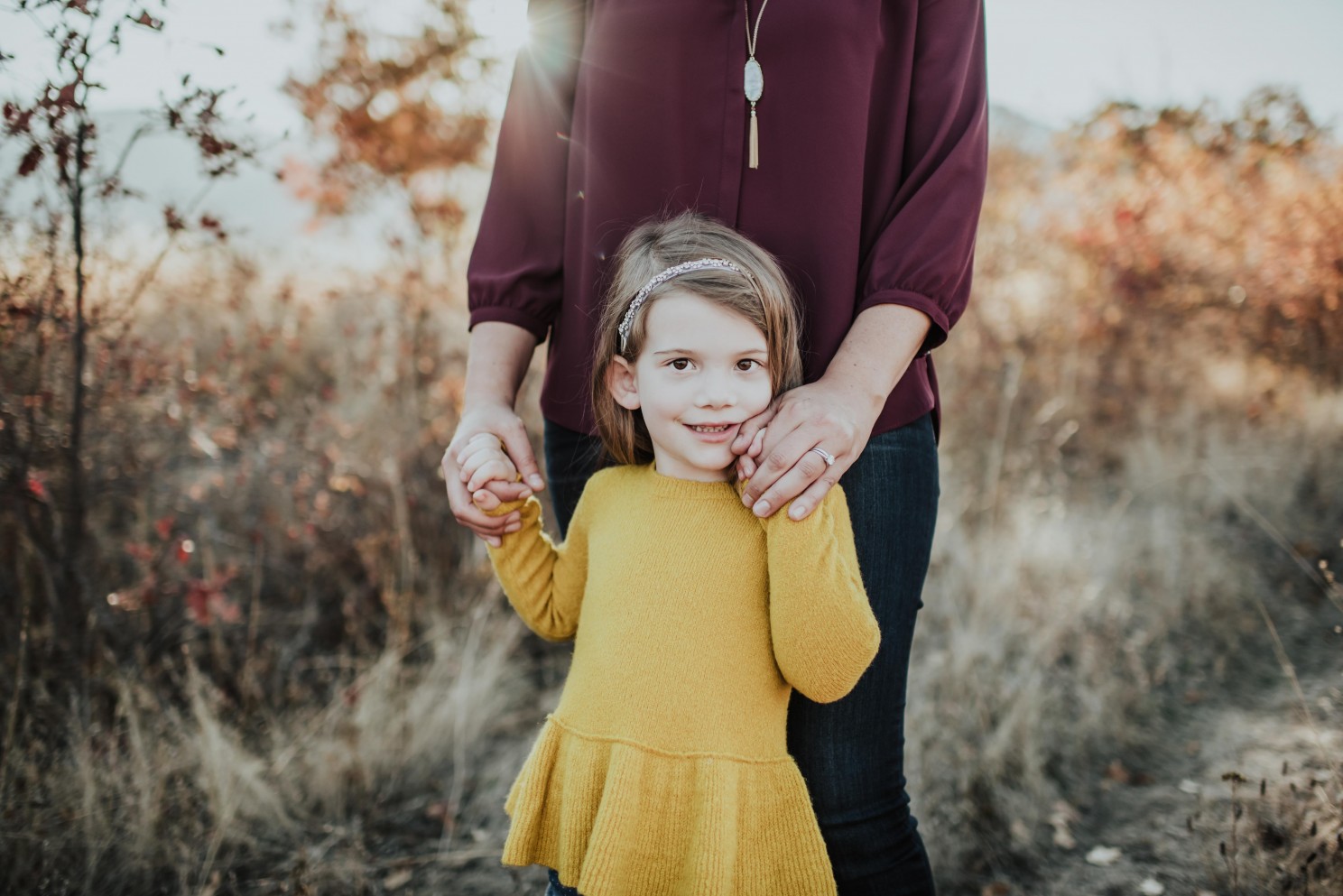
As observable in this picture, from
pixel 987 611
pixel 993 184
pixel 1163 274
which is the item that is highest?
pixel 993 184

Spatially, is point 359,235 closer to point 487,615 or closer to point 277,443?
point 277,443

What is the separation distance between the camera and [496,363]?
5.17 ft

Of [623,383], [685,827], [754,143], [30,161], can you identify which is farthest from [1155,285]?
[30,161]

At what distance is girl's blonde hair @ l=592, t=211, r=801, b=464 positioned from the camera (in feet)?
4.26

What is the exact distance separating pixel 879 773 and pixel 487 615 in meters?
2.33

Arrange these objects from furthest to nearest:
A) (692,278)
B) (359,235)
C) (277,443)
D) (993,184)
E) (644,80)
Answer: (993,184) < (359,235) < (277,443) < (644,80) < (692,278)

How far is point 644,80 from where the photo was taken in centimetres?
141

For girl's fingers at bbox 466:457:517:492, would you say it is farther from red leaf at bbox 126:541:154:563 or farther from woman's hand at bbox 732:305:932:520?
red leaf at bbox 126:541:154:563

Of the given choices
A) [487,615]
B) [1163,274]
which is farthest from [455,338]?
[1163,274]

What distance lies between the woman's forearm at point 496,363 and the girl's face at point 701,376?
0.33 m

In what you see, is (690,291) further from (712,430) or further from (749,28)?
(749,28)

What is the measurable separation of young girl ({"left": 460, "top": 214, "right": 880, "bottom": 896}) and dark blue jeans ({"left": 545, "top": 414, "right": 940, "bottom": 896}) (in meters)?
Answer: 0.07

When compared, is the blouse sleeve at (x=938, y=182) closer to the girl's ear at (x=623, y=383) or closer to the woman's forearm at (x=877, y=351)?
the woman's forearm at (x=877, y=351)

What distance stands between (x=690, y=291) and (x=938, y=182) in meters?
0.41
